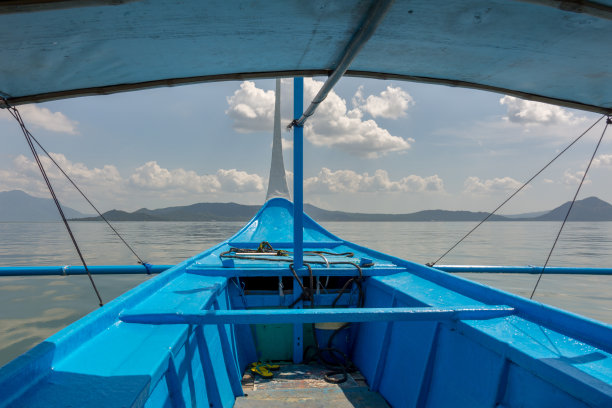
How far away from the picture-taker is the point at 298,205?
14.4 ft

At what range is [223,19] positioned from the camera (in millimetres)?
1983

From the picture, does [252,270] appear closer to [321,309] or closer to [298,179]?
[298,179]

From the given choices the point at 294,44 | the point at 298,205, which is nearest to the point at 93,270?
the point at 298,205

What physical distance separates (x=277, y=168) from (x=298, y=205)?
9.50m

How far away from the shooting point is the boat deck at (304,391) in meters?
3.45

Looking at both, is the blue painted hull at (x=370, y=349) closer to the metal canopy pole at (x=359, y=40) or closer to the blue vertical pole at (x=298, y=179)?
the blue vertical pole at (x=298, y=179)

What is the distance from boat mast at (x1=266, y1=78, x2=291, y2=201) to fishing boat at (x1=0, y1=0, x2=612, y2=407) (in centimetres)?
927

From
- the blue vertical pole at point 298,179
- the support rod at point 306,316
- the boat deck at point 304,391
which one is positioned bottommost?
the boat deck at point 304,391

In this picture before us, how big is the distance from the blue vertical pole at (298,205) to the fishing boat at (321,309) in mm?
550

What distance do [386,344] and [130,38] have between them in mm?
3675

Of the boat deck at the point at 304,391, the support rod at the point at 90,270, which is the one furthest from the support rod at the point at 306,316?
the support rod at the point at 90,270

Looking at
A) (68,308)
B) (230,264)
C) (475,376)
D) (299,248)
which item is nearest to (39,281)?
(68,308)

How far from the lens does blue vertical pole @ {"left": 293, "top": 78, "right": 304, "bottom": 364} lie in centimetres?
431

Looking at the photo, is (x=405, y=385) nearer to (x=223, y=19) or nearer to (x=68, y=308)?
(x=223, y=19)
